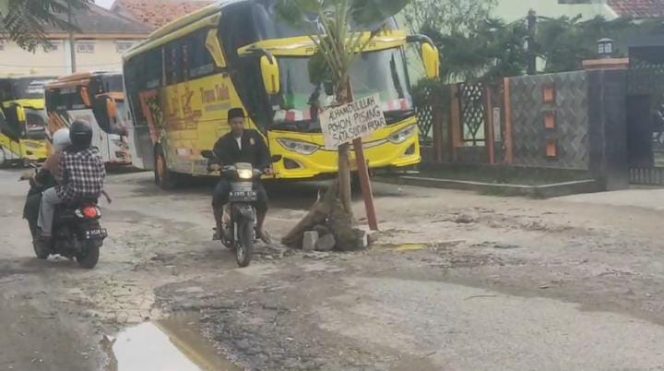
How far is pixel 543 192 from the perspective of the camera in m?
13.7

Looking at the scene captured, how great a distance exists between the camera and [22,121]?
30422 mm

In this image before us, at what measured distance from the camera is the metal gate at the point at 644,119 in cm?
1395

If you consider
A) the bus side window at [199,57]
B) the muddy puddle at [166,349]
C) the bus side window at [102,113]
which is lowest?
the muddy puddle at [166,349]

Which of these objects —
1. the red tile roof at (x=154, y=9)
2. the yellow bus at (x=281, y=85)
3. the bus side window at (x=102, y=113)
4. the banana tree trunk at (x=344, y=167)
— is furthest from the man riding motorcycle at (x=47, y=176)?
the red tile roof at (x=154, y=9)

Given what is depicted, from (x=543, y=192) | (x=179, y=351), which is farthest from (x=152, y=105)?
(x=179, y=351)

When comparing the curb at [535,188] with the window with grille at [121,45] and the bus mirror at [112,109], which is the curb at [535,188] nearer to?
the bus mirror at [112,109]

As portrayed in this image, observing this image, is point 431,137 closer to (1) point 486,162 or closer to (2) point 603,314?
(1) point 486,162

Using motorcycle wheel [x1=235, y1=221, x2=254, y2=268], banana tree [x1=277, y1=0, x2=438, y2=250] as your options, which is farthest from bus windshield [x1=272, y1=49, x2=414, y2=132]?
motorcycle wheel [x1=235, y1=221, x2=254, y2=268]

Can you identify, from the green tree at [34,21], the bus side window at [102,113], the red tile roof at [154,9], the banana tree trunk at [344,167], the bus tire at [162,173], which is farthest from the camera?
the red tile roof at [154,9]

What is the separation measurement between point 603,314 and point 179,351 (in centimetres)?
308

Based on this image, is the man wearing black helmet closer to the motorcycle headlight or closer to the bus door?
the motorcycle headlight

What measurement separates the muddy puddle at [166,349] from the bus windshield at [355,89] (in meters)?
7.29

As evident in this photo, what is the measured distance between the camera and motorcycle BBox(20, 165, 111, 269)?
30.1 feet

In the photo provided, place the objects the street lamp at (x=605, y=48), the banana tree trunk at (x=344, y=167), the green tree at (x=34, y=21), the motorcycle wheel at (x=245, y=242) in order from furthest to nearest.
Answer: the street lamp at (x=605, y=48), the green tree at (x=34, y=21), the banana tree trunk at (x=344, y=167), the motorcycle wheel at (x=245, y=242)
